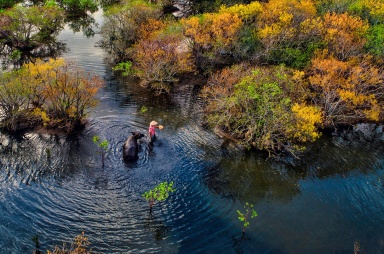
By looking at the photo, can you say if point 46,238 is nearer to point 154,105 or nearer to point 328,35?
point 154,105

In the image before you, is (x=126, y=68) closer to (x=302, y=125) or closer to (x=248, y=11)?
(x=248, y=11)

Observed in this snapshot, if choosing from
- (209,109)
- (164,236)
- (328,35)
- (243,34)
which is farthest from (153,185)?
(328,35)

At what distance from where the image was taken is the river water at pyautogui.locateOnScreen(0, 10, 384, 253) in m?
20.1

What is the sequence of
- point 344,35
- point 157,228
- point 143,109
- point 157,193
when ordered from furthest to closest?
1. point 344,35
2. point 143,109
3. point 157,193
4. point 157,228

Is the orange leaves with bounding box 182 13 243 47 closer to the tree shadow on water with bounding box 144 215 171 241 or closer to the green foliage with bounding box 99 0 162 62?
the green foliage with bounding box 99 0 162 62

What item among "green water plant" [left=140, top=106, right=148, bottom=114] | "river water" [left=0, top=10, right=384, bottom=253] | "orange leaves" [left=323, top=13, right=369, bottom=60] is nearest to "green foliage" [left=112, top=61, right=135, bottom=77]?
"green water plant" [left=140, top=106, right=148, bottom=114]

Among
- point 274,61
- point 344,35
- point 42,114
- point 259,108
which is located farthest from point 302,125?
point 42,114

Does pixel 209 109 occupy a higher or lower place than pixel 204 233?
higher

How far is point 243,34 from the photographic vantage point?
4125 cm

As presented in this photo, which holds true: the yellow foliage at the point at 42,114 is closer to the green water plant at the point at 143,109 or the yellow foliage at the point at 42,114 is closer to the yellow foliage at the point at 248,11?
the green water plant at the point at 143,109

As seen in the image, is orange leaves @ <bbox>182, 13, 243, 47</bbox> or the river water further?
orange leaves @ <bbox>182, 13, 243, 47</bbox>

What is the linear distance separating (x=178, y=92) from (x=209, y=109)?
815 cm

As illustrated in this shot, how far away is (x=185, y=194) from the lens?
23562mm

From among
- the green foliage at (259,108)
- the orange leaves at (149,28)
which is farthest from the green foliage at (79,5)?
the green foliage at (259,108)
